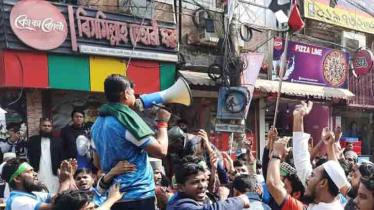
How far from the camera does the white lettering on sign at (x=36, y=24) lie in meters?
7.12

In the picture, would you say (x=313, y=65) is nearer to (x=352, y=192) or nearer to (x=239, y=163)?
(x=239, y=163)

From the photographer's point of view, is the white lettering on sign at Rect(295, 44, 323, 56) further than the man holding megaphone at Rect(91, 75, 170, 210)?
Yes

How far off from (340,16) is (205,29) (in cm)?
578

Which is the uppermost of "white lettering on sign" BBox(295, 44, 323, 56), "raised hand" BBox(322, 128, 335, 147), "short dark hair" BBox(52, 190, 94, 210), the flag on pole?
the flag on pole

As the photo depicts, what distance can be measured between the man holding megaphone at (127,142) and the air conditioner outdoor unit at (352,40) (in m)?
12.8

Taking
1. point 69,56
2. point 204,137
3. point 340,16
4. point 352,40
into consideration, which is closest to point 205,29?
point 69,56

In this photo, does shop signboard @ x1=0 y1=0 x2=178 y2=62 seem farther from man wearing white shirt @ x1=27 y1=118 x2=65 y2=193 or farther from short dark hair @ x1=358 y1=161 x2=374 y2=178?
short dark hair @ x1=358 y1=161 x2=374 y2=178

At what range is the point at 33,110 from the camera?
769 centimetres

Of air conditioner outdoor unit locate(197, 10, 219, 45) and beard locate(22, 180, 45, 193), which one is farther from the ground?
air conditioner outdoor unit locate(197, 10, 219, 45)

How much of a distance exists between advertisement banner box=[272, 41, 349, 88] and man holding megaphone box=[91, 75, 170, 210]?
9414 millimetres

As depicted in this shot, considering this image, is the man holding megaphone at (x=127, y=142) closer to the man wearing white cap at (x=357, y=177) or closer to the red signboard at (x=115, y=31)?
the man wearing white cap at (x=357, y=177)

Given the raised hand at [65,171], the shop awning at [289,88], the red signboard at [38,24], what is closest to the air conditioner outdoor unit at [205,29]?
the shop awning at [289,88]

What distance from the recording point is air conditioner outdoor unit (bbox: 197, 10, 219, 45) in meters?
10.2

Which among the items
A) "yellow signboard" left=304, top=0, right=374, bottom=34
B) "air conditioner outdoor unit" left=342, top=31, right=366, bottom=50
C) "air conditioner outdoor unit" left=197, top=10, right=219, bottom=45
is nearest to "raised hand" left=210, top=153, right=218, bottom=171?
"air conditioner outdoor unit" left=197, top=10, right=219, bottom=45
